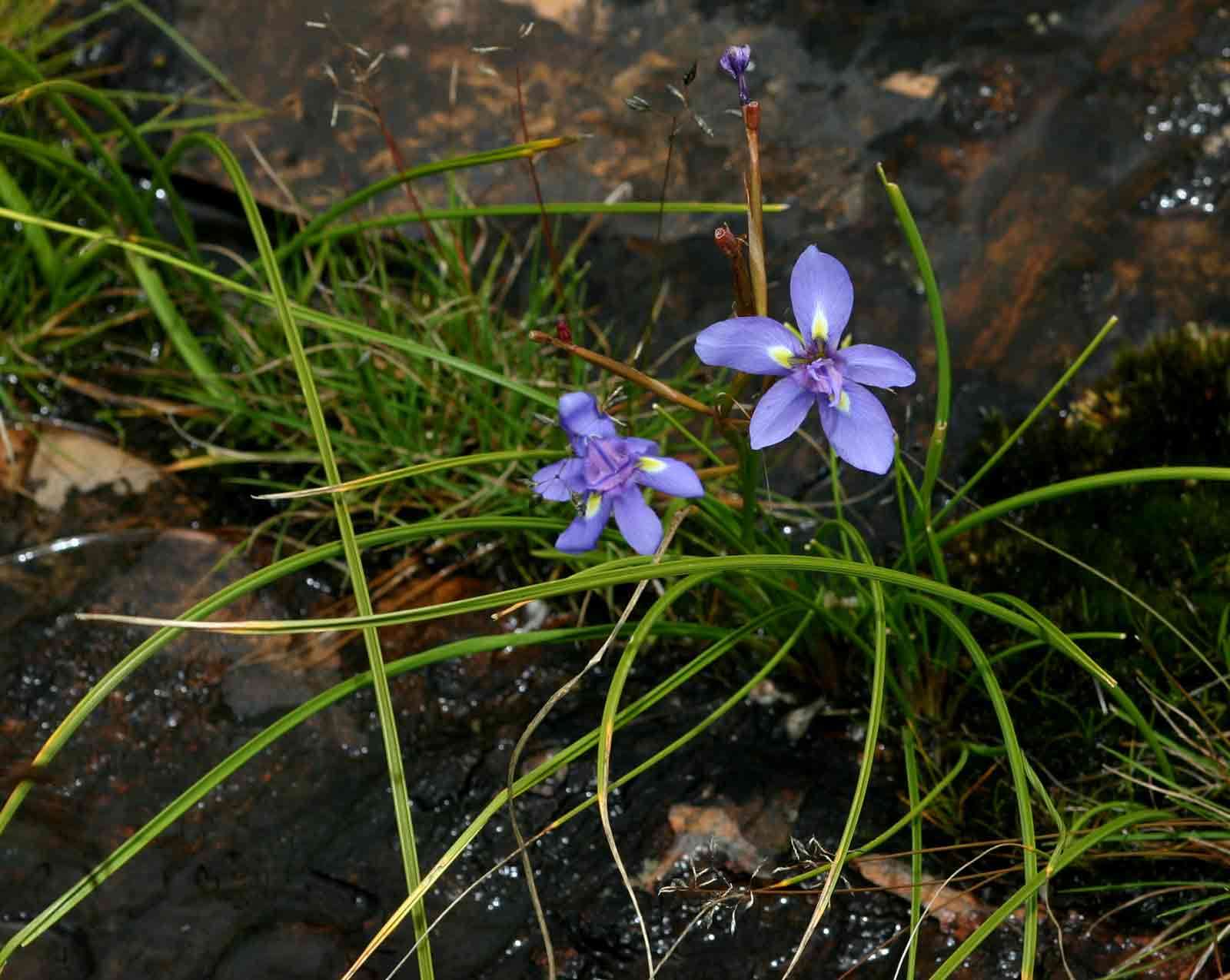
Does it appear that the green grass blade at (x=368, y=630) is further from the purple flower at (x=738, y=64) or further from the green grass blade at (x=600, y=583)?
the purple flower at (x=738, y=64)

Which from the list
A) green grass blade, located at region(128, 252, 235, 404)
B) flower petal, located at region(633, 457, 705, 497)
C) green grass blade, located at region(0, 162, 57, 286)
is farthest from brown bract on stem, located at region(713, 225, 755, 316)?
green grass blade, located at region(0, 162, 57, 286)

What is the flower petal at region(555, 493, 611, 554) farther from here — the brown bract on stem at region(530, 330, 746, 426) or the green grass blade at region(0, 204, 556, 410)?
the green grass blade at region(0, 204, 556, 410)

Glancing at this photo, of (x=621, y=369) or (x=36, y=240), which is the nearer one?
(x=621, y=369)

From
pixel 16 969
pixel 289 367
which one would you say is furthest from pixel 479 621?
pixel 16 969

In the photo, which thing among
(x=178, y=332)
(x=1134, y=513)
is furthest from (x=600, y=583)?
(x=178, y=332)

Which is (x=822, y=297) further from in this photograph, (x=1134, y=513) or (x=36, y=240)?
(x=36, y=240)
